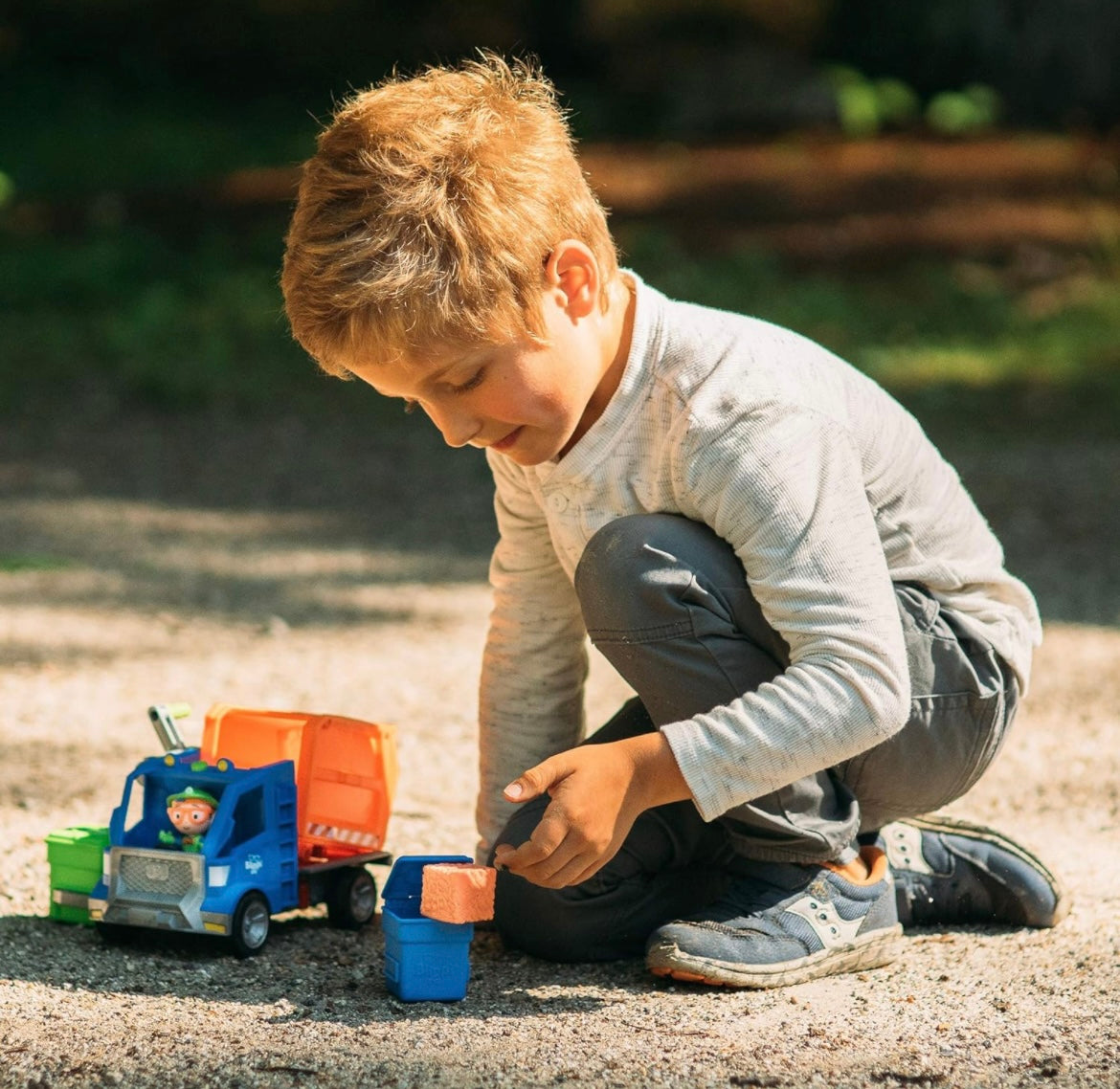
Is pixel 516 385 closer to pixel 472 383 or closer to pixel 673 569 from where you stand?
pixel 472 383

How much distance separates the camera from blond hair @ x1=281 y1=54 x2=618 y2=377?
6.28ft

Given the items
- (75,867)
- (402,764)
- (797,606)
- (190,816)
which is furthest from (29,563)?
(797,606)

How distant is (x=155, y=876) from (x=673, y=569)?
0.79 metres

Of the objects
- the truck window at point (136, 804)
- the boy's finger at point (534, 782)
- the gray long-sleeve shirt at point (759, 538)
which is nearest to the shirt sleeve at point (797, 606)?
the gray long-sleeve shirt at point (759, 538)

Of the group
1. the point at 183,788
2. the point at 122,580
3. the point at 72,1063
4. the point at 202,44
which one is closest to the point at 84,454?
the point at 122,580

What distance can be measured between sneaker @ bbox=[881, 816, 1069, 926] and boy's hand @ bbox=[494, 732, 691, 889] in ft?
2.09

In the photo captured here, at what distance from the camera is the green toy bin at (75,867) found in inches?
87.7

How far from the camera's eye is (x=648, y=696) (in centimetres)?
213

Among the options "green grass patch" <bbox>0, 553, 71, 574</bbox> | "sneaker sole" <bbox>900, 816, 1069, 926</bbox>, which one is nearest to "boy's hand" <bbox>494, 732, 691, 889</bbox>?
"sneaker sole" <bbox>900, 816, 1069, 926</bbox>

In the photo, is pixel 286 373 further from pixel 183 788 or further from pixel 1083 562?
pixel 183 788

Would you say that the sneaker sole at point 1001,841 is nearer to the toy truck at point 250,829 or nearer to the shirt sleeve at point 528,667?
the shirt sleeve at point 528,667

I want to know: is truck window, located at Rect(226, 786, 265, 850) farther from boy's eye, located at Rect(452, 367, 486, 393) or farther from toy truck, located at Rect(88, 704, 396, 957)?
boy's eye, located at Rect(452, 367, 486, 393)

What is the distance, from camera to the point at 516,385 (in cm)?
199

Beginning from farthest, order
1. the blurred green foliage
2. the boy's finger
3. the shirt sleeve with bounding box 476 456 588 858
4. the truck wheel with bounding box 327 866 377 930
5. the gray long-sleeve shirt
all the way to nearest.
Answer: the blurred green foliage
the shirt sleeve with bounding box 476 456 588 858
the truck wheel with bounding box 327 866 377 930
the gray long-sleeve shirt
the boy's finger
